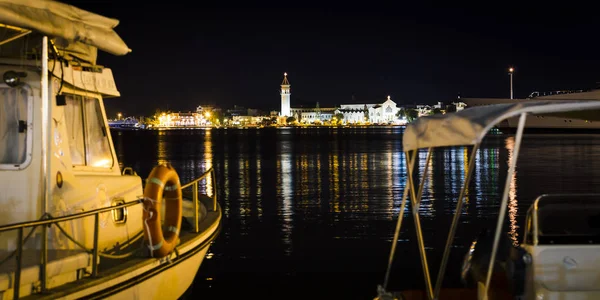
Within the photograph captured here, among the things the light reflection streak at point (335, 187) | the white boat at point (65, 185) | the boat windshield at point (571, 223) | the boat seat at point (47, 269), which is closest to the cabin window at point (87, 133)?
the white boat at point (65, 185)

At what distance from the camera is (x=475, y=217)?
63.0ft

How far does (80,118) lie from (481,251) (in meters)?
5.71

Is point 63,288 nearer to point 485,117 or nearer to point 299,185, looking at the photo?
point 485,117

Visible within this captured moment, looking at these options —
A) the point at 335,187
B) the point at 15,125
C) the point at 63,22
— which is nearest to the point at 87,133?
the point at 15,125

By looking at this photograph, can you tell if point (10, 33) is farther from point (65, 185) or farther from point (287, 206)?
point (287, 206)

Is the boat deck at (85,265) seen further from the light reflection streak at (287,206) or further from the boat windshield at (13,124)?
the light reflection streak at (287,206)

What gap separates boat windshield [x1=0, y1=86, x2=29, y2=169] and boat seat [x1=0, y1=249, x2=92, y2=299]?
1139mm

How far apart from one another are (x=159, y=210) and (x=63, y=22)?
2.45 m

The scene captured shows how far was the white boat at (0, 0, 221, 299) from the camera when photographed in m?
7.43

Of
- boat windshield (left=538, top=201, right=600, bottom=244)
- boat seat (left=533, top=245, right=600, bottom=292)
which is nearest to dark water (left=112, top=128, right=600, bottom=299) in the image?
→ boat windshield (left=538, top=201, right=600, bottom=244)

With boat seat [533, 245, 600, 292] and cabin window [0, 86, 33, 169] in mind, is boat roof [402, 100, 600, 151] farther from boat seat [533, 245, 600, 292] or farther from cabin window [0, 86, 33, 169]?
cabin window [0, 86, 33, 169]

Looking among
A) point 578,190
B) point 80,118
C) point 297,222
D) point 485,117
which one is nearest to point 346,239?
point 297,222

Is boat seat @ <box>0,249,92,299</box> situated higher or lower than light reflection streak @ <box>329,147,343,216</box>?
higher

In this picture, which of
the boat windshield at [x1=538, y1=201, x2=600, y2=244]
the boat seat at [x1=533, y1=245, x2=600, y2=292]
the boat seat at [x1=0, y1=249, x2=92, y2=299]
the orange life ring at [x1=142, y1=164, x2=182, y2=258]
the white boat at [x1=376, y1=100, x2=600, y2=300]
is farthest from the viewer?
the orange life ring at [x1=142, y1=164, x2=182, y2=258]
